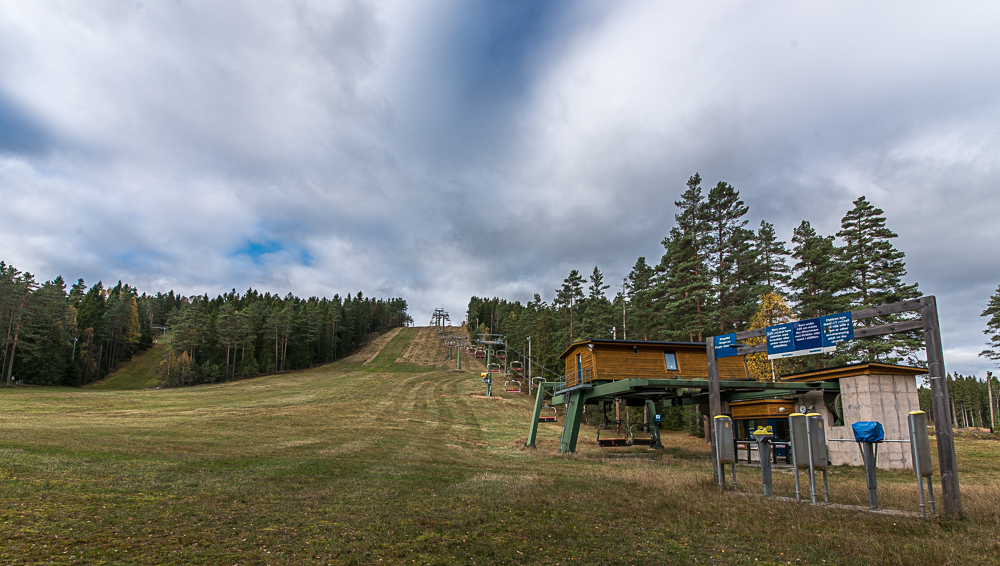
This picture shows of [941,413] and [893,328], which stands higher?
[893,328]

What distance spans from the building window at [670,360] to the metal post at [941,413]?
16705 mm

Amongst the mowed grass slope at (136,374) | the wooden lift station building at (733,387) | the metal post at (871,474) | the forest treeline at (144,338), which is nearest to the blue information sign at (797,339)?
the metal post at (871,474)

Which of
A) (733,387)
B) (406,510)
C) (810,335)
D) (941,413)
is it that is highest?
(810,335)

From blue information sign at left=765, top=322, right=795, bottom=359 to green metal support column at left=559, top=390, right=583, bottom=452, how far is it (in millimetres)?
13440

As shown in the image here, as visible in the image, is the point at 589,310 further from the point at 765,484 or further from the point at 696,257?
the point at 765,484

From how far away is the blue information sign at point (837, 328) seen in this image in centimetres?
1317

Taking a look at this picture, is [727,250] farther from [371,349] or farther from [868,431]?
[371,349]

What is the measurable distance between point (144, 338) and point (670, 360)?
119 meters

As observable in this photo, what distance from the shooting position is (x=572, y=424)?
88.1 feet

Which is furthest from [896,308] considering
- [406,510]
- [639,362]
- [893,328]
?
[639,362]

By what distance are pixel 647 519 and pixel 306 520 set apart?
6.78m

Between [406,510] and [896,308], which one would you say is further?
[896,308]

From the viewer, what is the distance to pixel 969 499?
38.0 ft

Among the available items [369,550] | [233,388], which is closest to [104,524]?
[369,550]
